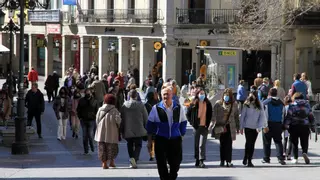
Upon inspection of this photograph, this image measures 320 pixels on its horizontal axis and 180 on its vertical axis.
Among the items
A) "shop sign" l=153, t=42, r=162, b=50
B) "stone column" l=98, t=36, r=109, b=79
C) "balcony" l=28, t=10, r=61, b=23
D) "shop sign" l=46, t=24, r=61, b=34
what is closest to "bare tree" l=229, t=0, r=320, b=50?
"shop sign" l=153, t=42, r=162, b=50

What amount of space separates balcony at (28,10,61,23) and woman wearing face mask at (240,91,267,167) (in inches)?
1623

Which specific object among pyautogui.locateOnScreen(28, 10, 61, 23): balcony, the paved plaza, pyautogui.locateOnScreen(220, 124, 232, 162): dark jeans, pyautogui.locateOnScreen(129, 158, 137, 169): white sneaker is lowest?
the paved plaza

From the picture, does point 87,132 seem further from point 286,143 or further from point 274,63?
point 274,63

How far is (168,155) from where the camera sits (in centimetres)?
1410

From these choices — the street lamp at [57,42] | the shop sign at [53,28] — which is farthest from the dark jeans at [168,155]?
the street lamp at [57,42]

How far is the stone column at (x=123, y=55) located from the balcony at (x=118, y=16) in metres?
1.33

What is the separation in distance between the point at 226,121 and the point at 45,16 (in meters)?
43.2

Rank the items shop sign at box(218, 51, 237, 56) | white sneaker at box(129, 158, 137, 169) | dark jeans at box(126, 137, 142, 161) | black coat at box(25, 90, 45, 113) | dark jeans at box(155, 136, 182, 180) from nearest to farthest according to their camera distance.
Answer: dark jeans at box(155, 136, 182, 180)
white sneaker at box(129, 158, 137, 169)
dark jeans at box(126, 137, 142, 161)
black coat at box(25, 90, 45, 113)
shop sign at box(218, 51, 237, 56)

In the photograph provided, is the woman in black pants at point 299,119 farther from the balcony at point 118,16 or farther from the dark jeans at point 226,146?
the balcony at point 118,16

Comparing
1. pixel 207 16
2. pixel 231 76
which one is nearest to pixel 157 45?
pixel 207 16

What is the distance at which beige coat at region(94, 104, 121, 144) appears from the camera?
703 inches

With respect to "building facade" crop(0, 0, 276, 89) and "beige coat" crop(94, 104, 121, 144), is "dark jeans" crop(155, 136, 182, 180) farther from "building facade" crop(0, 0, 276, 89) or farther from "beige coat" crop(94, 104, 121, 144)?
"building facade" crop(0, 0, 276, 89)

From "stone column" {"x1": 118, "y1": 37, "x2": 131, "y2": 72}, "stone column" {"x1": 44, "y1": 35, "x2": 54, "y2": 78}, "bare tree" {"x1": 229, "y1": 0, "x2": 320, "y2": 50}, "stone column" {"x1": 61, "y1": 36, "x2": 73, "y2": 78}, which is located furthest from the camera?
"stone column" {"x1": 44, "y1": 35, "x2": 54, "y2": 78}

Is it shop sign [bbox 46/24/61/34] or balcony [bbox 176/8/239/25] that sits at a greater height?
balcony [bbox 176/8/239/25]
